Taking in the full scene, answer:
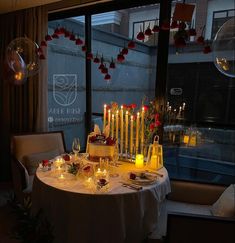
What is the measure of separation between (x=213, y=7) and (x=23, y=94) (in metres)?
2.85

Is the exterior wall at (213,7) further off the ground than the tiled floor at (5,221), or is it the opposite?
the exterior wall at (213,7)

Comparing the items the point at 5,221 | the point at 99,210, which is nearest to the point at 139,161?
the point at 99,210

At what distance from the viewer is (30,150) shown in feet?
10.9

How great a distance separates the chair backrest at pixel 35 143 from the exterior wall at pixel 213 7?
232 centimetres

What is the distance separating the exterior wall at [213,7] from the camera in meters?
2.68

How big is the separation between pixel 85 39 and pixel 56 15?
61 cm

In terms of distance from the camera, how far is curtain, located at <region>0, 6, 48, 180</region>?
11.9 ft

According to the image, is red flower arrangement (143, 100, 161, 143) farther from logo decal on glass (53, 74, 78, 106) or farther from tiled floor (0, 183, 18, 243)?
logo decal on glass (53, 74, 78, 106)

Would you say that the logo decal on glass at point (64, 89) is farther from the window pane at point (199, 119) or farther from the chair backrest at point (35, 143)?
the window pane at point (199, 119)

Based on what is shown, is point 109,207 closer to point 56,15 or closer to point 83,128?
point 83,128

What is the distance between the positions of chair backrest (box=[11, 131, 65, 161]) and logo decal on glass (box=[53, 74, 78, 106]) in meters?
0.68

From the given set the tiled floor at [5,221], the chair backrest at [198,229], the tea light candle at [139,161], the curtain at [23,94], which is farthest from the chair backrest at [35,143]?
the chair backrest at [198,229]

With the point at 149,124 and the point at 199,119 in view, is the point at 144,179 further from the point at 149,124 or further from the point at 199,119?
the point at 199,119

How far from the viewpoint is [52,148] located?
3484 mm
